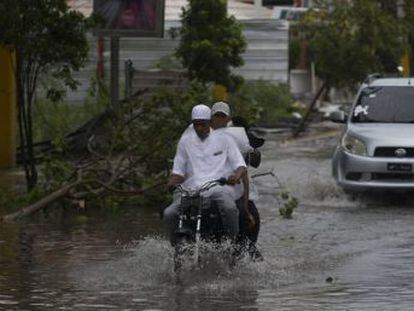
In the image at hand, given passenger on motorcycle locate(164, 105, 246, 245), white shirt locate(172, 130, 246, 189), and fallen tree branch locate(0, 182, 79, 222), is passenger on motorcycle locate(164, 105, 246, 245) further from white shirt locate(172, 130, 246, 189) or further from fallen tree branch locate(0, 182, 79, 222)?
fallen tree branch locate(0, 182, 79, 222)

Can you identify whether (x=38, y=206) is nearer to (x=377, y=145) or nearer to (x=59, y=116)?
(x=377, y=145)

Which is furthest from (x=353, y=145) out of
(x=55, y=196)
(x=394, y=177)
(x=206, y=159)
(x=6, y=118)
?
(x=206, y=159)

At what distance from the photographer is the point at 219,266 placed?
12.1 m

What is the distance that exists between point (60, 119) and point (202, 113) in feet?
51.7

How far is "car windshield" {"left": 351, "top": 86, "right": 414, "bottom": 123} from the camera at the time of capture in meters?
20.3

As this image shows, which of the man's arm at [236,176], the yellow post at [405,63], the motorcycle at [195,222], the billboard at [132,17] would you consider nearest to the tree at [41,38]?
the billboard at [132,17]

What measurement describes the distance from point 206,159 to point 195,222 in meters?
0.61

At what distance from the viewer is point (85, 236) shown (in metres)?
15.6

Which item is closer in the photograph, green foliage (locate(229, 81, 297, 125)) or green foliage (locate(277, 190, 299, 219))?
green foliage (locate(277, 190, 299, 219))

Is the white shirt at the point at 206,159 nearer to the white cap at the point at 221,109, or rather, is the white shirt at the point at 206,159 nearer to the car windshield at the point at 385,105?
the white cap at the point at 221,109

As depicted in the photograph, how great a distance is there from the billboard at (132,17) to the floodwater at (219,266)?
4782 millimetres

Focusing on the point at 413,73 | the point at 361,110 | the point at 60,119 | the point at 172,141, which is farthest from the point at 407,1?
the point at 172,141

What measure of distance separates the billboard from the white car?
4075mm

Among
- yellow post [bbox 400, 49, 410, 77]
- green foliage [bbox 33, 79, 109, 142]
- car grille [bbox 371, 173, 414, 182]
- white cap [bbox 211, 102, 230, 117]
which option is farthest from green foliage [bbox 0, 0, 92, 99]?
yellow post [bbox 400, 49, 410, 77]
